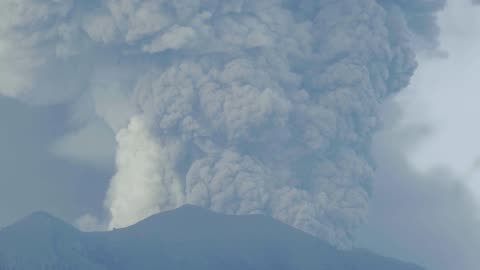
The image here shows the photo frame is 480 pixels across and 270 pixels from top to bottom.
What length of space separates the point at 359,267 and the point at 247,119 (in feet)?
66.6

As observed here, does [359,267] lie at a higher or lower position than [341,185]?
higher

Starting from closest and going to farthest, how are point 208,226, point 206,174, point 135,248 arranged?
point 206,174
point 135,248
point 208,226

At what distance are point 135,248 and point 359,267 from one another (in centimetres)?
1371

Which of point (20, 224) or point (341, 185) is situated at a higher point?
point (20, 224)

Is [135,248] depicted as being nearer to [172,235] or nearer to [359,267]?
[172,235]

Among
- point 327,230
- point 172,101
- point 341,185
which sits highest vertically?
point 172,101

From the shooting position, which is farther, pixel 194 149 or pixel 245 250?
pixel 245 250

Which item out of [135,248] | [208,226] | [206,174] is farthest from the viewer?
[208,226]

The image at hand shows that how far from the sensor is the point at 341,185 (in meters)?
28.5

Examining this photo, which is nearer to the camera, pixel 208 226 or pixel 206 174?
pixel 206 174

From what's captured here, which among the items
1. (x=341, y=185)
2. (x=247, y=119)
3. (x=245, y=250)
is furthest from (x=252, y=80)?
(x=245, y=250)

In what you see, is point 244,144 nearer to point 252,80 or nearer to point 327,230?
point 252,80

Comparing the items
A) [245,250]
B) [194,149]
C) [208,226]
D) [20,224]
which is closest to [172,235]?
[208,226]

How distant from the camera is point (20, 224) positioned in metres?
47.3
